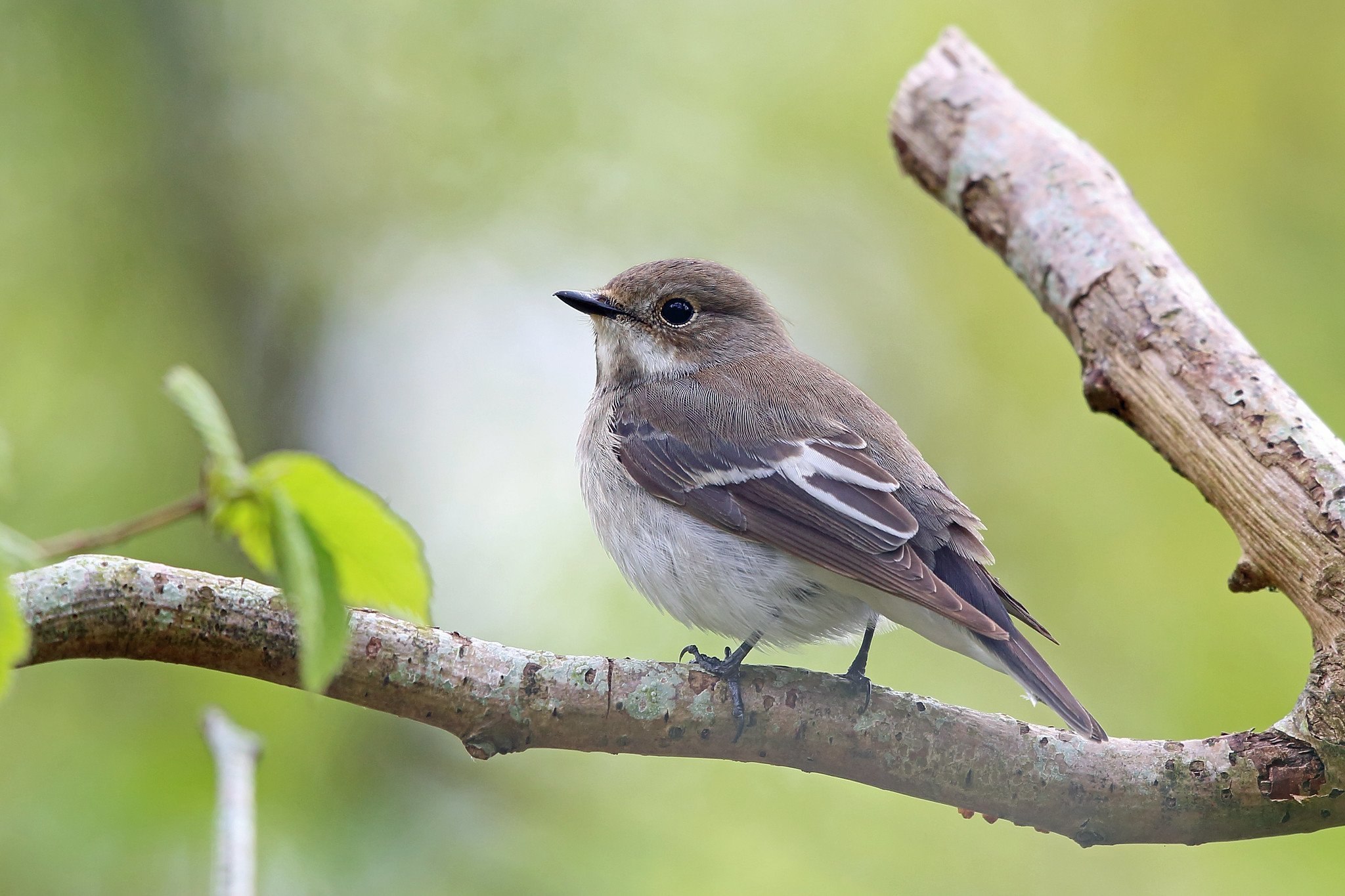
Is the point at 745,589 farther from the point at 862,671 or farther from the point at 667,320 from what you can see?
the point at 667,320

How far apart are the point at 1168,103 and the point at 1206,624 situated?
371 centimetres

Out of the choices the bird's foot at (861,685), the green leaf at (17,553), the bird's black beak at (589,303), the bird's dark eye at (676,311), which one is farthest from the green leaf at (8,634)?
the bird's dark eye at (676,311)

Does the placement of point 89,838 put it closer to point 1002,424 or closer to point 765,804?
point 765,804

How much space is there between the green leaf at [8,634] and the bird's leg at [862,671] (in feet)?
8.39

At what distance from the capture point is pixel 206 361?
24.3 ft

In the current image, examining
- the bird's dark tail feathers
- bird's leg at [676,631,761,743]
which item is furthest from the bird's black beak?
the bird's dark tail feathers

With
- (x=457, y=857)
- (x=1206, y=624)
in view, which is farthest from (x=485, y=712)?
(x=1206, y=624)

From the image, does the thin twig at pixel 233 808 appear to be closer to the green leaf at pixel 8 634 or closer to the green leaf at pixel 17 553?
the green leaf at pixel 8 634

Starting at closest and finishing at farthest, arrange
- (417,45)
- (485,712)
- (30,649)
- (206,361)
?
1. (30,649)
2. (485,712)
3. (206,361)
4. (417,45)

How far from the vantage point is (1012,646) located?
3494 mm

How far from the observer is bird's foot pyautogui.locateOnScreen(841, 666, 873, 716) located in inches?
137

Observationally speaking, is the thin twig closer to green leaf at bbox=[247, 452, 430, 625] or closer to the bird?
green leaf at bbox=[247, 452, 430, 625]

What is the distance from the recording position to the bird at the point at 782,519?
362 cm

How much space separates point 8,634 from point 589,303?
3.70 meters
